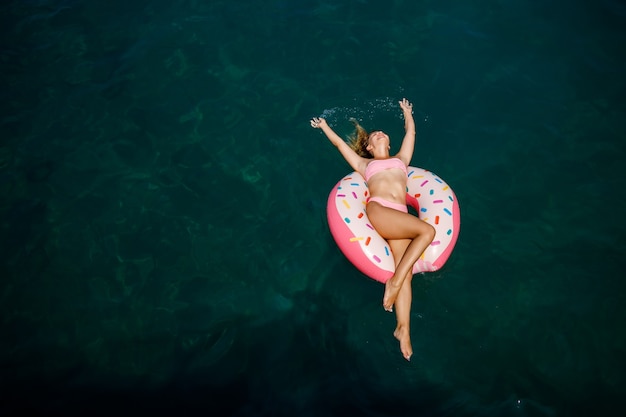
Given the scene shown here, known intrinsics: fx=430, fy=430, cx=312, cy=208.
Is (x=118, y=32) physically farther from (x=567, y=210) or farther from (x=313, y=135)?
(x=567, y=210)

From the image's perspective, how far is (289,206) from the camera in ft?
17.7

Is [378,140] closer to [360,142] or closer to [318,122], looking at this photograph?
[360,142]

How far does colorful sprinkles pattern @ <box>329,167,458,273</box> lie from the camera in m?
4.12

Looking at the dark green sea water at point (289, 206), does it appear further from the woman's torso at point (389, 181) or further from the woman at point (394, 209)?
the woman's torso at point (389, 181)

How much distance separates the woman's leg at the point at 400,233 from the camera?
3.85 meters

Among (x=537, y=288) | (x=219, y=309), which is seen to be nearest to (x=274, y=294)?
(x=219, y=309)

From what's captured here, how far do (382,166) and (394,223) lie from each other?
0.92 metres

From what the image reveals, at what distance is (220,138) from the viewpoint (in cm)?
597

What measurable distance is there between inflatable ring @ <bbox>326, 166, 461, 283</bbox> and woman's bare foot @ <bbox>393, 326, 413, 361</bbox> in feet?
1.60

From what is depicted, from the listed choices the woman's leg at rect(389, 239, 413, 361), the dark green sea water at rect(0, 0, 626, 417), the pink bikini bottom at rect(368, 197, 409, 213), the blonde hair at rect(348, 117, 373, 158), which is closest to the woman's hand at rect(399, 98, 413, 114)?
the dark green sea water at rect(0, 0, 626, 417)

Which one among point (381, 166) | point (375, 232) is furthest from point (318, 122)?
point (375, 232)

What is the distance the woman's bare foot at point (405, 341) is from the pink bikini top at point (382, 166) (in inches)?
66.8

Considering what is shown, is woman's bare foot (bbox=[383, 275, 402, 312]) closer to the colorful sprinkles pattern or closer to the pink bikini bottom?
the colorful sprinkles pattern

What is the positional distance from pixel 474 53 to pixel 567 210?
3024 millimetres
